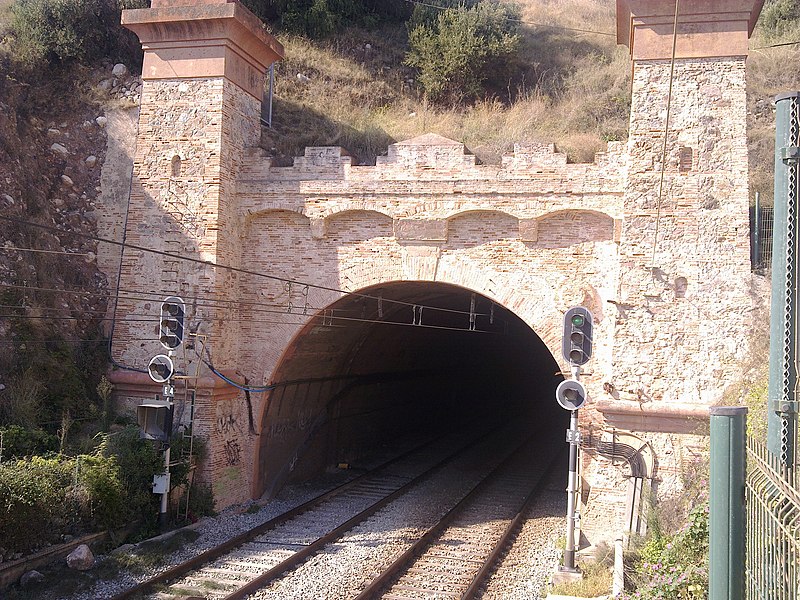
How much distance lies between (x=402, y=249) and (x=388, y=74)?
1165 cm

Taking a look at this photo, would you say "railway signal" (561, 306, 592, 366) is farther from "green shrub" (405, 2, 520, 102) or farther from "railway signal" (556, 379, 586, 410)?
"green shrub" (405, 2, 520, 102)

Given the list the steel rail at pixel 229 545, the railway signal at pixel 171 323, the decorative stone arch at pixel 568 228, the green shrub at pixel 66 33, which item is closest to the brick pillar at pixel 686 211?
the decorative stone arch at pixel 568 228

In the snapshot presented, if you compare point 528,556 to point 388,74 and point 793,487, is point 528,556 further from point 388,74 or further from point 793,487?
point 388,74

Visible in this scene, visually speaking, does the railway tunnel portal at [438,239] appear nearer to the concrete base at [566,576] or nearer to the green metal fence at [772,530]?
the concrete base at [566,576]

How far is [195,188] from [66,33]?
7747 millimetres

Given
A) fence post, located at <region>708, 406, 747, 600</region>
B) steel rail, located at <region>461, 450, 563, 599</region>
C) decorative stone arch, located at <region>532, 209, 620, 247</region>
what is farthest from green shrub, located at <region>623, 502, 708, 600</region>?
decorative stone arch, located at <region>532, 209, 620, 247</region>

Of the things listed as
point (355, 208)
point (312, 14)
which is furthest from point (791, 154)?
point (312, 14)

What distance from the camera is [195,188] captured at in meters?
13.5

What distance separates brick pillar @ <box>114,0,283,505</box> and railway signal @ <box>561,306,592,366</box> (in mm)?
6351

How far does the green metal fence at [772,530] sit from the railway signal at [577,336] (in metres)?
5.58

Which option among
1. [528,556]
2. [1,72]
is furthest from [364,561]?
[1,72]

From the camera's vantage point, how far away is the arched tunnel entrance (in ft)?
48.6

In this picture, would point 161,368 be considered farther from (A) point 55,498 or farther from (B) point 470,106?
(B) point 470,106

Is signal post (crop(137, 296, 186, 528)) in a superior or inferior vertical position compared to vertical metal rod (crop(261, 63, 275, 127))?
inferior
